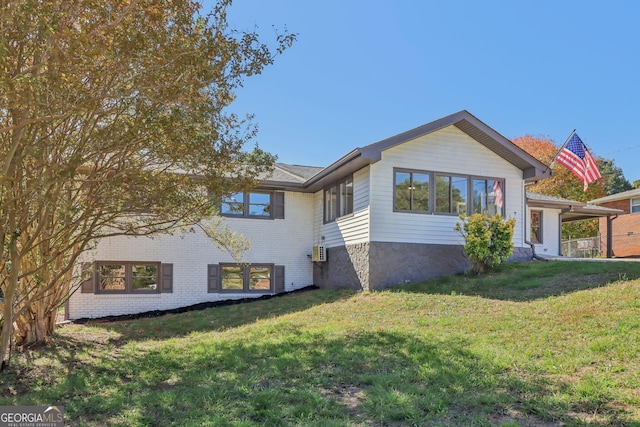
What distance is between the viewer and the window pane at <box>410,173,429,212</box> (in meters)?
11.5

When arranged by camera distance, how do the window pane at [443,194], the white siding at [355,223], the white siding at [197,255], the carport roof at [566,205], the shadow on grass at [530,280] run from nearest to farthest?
the shadow on grass at [530,280], the white siding at [355,223], the window pane at [443,194], the white siding at [197,255], the carport roof at [566,205]

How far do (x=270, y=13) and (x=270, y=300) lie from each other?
8.27 metres

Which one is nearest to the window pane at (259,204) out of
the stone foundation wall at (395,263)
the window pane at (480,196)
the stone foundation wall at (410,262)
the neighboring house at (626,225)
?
the stone foundation wall at (395,263)

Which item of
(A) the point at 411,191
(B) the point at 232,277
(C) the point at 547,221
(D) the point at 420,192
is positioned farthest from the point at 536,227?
(B) the point at 232,277

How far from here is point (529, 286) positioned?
8898 millimetres

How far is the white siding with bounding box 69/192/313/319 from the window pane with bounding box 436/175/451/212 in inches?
188

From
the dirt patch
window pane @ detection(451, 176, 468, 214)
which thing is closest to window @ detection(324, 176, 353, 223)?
window pane @ detection(451, 176, 468, 214)

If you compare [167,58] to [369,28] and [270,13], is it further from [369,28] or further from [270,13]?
[369,28]

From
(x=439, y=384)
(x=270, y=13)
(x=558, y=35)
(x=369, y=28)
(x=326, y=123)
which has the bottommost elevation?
(x=439, y=384)

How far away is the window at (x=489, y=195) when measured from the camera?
12.1 meters

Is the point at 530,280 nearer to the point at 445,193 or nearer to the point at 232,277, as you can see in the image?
→ the point at 445,193

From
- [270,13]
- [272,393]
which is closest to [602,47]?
[270,13]

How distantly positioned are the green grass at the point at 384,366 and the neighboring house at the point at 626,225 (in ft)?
49.1

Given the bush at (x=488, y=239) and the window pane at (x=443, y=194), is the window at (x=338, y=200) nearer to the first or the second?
the window pane at (x=443, y=194)
